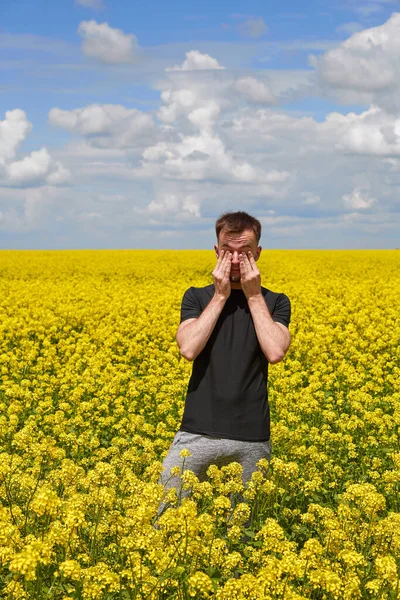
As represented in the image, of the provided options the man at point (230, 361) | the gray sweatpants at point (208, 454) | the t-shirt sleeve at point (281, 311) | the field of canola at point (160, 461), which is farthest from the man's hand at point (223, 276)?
the field of canola at point (160, 461)

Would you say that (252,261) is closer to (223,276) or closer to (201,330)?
(223,276)

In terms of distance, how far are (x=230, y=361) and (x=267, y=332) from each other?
0.30 meters

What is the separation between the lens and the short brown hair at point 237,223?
4172mm

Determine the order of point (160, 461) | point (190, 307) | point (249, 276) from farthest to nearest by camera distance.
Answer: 1. point (160, 461)
2. point (190, 307)
3. point (249, 276)

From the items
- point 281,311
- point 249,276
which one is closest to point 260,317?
point 249,276

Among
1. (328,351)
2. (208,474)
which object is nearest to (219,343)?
(208,474)

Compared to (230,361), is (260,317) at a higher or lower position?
higher

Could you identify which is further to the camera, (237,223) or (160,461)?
(160,461)

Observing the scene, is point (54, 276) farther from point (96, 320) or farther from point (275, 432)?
point (275, 432)

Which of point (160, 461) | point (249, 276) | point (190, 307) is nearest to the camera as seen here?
point (249, 276)

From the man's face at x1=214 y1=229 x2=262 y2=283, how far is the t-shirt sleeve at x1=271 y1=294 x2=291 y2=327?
1.32ft

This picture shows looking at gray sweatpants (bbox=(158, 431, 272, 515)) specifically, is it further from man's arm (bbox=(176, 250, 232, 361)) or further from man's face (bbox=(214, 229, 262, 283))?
man's face (bbox=(214, 229, 262, 283))

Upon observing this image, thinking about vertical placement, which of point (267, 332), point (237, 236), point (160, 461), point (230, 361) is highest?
point (237, 236)

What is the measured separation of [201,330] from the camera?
410 centimetres
